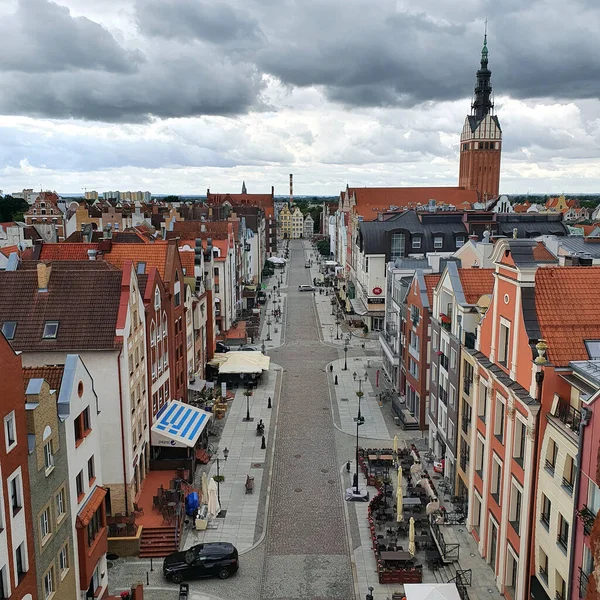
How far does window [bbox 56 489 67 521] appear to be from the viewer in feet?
79.7

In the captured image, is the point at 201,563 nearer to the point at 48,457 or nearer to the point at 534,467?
the point at 48,457

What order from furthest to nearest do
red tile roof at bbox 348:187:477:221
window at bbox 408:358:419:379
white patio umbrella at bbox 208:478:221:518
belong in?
1. red tile roof at bbox 348:187:477:221
2. window at bbox 408:358:419:379
3. white patio umbrella at bbox 208:478:221:518

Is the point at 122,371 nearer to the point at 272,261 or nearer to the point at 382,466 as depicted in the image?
the point at 382,466

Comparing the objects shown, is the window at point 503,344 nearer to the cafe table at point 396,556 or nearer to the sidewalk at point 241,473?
the cafe table at point 396,556

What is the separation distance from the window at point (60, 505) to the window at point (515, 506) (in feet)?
62.0

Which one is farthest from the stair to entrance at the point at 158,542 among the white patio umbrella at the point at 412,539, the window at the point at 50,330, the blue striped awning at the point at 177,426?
the white patio umbrella at the point at 412,539

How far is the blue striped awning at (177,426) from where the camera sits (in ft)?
138

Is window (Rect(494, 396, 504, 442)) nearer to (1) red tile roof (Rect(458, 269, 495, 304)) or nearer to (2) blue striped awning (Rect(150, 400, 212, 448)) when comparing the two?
(1) red tile roof (Rect(458, 269, 495, 304))

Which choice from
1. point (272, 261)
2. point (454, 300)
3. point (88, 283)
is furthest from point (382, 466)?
point (272, 261)

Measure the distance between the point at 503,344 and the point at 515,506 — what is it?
730 cm

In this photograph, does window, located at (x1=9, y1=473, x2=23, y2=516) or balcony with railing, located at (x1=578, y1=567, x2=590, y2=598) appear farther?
balcony with railing, located at (x1=578, y1=567, x2=590, y2=598)

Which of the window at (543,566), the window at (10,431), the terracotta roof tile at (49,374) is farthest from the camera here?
the terracotta roof tile at (49,374)

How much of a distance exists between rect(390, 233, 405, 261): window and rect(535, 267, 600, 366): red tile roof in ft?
201

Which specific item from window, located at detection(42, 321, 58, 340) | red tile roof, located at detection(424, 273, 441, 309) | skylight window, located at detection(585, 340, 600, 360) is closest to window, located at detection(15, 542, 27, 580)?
window, located at detection(42, 321, 58, 340)
